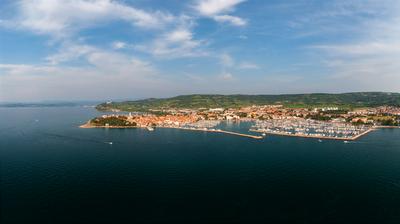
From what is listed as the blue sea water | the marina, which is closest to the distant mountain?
the marina

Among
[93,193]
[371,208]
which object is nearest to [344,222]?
[371,208]

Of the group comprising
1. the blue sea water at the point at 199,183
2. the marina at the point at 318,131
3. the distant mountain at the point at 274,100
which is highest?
the distant mountain at the point at 274,100

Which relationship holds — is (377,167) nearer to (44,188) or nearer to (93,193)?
(93,193)

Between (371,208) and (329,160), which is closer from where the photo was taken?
(371,208)

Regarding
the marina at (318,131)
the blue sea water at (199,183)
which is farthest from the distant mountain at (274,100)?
the blue sea water at (199,183)

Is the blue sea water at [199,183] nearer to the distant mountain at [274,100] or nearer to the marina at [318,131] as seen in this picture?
the marina at [318,131]

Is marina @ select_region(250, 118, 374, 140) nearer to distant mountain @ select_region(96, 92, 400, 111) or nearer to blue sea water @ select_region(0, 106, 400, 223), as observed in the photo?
blue sea water @ select_region(0, 106, 400, 223)

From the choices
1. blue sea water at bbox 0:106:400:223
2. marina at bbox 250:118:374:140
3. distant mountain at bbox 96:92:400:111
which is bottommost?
blue sea water at bbox 0:106:400:223

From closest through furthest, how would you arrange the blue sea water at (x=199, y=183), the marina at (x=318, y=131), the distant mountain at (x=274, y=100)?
1. the blue sea water at (x=199, y=183)
2. the marina at (x=318, y=131)
3. the distant mountain at (x=274, y=100)

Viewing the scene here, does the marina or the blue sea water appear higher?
the marina
